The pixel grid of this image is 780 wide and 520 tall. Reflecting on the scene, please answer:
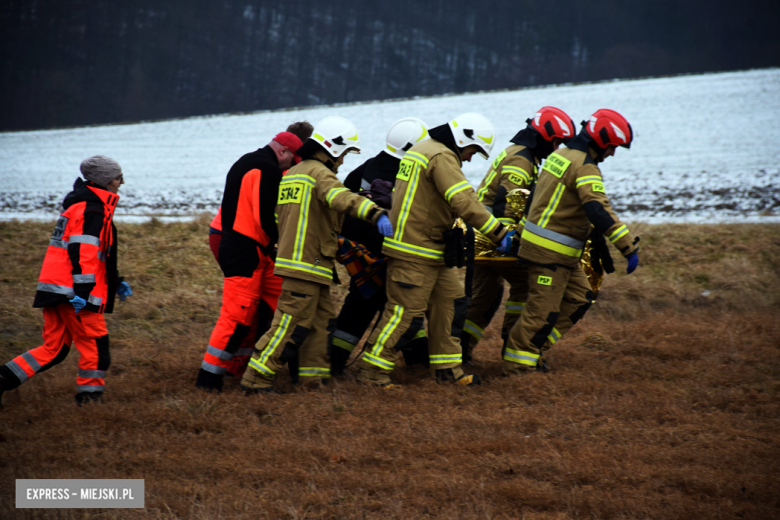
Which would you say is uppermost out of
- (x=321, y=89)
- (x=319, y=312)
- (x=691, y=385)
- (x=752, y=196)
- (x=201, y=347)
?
(x=321, y=89)

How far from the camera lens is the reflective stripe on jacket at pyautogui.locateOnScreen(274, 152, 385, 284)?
498 centimetres

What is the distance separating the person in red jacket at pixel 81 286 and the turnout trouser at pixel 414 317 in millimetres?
2136

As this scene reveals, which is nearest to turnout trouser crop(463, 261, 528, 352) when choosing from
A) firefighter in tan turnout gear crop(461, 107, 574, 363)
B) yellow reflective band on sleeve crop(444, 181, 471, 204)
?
firefighter in tan turnout gear crop(461, 107, 574, 363)

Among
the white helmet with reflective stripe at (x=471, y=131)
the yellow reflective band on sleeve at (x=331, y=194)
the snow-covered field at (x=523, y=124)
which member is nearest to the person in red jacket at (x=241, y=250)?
the yellow reflective band on sleeve at (x=331, y=194)

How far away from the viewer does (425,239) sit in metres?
5.16

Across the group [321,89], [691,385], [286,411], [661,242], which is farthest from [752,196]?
[321,89]

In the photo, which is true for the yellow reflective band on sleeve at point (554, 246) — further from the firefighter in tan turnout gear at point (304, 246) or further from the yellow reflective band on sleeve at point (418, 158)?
the firefighter in tan turnout gear at point (304, 246)

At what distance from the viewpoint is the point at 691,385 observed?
5.30m

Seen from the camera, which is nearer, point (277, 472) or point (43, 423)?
point (277, 472)

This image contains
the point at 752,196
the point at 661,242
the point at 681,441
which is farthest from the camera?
the point at 752,196

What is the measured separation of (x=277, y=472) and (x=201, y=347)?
3.40 m

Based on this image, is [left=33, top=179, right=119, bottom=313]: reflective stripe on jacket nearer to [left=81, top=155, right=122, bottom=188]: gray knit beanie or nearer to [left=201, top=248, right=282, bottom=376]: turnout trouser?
[left=81, top=155, right=122, bottom=188]: gray knit beanie

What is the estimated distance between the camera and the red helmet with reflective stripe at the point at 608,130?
214 inches

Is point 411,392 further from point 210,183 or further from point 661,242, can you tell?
point 210,183
